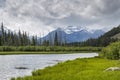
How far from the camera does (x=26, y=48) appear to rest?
177750 mm

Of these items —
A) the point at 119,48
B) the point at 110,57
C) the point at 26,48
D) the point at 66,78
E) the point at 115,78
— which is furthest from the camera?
the point at 26,48

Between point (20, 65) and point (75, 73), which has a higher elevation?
point (75, 73)

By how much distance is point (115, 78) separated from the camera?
22.3 meters

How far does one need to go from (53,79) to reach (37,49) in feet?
518

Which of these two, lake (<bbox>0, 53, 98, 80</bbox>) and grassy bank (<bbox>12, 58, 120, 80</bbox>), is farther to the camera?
lake (<bbox>0, 53, 98, 80</bbox>)

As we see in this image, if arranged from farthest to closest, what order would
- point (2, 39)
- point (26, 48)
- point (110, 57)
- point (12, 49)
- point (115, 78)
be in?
point (2, 39) → point (26, 48) → point (12, 49) → point (110, 57) → point (115, 78)

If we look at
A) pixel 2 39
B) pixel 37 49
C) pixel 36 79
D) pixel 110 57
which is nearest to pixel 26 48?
pixel 37 49

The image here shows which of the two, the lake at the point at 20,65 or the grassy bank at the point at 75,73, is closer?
the grassy bank at the point at 75,73

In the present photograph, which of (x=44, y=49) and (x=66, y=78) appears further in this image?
(x=44, y=49)

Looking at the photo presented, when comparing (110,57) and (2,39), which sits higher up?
(2,39)

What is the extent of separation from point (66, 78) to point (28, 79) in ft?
13.6

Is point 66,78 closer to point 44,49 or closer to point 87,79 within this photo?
point 87,79

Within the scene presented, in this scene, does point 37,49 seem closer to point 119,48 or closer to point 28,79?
point 119,48

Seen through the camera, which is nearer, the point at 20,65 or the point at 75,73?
the point at 75,73
